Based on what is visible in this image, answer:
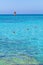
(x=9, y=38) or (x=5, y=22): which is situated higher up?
(x=5, y=22)

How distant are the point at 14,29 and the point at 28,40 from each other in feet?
2.67

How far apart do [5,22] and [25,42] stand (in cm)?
108

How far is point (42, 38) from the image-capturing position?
4.80m

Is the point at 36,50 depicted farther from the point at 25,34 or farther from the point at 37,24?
the point at 37,24

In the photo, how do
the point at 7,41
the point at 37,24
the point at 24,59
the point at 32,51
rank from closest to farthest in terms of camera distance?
the point at 24,59
the point at 32,51
the point at 7,41
the point at 37,24

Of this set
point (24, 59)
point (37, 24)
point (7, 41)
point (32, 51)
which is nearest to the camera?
point (24, 59)

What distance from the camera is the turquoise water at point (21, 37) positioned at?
388 centimetres

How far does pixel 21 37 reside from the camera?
4.95 meters

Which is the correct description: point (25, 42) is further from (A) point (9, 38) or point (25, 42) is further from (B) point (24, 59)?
(B) point (24, 59)

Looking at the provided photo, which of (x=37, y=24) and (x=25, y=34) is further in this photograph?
(x=37, y=24)

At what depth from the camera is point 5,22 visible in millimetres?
5355

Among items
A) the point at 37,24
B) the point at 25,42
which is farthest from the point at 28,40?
the point at 37,24

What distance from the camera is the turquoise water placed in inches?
153

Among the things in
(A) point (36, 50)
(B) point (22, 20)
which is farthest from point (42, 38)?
(B) point (22, 20)
